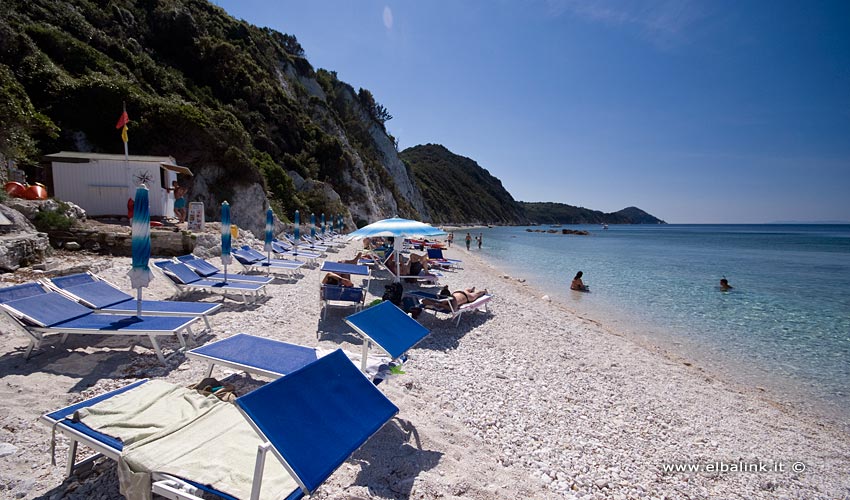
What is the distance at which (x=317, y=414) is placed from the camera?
2.29 metres

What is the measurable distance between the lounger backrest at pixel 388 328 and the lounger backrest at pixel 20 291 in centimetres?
380

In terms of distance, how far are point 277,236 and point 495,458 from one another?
18.8 metres

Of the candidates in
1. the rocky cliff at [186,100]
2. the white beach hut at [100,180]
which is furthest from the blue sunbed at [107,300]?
the rocky cliff at [186,100]

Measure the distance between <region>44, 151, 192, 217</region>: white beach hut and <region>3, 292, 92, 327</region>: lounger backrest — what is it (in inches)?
402

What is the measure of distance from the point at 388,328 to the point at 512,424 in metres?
1.72

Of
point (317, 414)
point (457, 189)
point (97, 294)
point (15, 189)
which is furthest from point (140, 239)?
point (457, 189)

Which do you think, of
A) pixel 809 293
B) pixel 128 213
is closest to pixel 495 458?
pixel 128 213

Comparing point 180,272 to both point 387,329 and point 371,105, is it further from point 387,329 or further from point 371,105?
point 371,105

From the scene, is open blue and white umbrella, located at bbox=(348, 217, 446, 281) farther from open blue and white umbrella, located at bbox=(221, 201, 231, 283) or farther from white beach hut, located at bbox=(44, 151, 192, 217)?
white beach hut, located at bbox=(44, 151, 192, 217)

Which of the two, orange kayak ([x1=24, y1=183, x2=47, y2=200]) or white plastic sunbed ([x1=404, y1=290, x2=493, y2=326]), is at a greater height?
orange kayak ([x1=24, y1=183, x2=47, y2=200])

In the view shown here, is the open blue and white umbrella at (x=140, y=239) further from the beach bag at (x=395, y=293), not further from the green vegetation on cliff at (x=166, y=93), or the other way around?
the green vegetation on cliff at (x=166, y=93)

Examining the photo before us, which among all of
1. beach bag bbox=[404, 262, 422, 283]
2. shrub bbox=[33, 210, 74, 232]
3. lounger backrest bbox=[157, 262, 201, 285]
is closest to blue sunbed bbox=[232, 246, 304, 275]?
lounger backrest bbox=[157, 262, 201, 285]

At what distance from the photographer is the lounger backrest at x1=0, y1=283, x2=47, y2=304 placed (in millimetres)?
4184

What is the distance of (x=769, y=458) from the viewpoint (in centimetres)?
406
